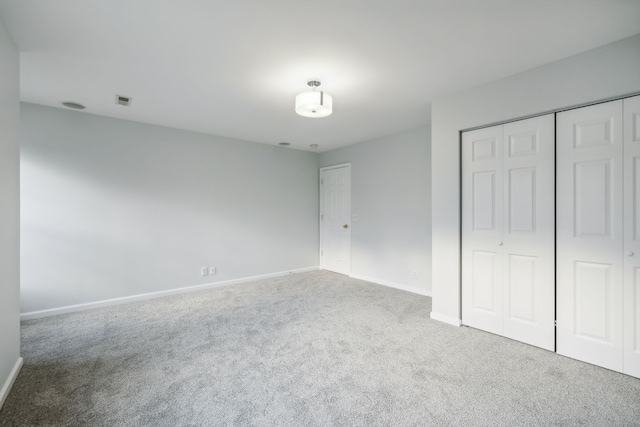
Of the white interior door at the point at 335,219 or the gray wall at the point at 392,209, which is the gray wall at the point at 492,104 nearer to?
the gray wall at the point at 392,209

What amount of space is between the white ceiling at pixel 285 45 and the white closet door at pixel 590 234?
66 cm

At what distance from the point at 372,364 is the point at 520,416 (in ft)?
3.26

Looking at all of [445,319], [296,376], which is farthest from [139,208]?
[445,319]

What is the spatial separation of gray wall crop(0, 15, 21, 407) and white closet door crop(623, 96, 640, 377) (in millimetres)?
4388

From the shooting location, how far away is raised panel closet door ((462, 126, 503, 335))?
114 inches

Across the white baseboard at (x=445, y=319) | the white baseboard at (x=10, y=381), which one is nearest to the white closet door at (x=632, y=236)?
the white baseboard at (x=445, y=319)

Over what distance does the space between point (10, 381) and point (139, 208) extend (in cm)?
245

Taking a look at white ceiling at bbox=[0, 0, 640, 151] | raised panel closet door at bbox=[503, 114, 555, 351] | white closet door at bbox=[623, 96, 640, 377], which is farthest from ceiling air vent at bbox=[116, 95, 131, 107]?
white closet door at bbox=[623, 96, 640, 377]

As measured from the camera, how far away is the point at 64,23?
1.98m

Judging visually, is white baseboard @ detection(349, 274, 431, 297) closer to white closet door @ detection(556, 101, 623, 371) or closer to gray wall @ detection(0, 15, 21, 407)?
white closet door @ detection(556, 101, 623, 371)

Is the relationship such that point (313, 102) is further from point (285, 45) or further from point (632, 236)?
point (632, 236)

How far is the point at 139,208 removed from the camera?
411cm

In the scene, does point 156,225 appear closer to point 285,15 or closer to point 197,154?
point 197,154

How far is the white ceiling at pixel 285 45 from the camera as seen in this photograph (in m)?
1.85
